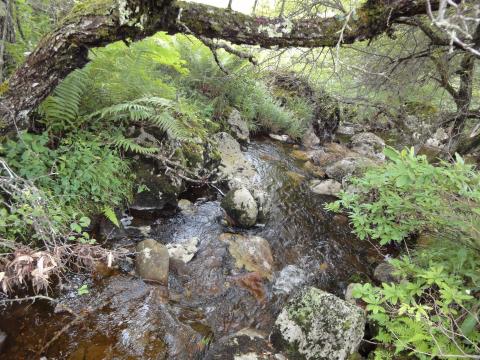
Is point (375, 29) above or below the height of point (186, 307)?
above

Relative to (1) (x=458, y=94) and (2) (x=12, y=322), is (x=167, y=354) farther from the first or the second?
(1) (x=458, y=94)

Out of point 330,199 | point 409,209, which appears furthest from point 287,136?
point 409,209

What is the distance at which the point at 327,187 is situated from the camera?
20.8 feet

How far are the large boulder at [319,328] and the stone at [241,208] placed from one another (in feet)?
5.83

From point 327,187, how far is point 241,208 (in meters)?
2.44

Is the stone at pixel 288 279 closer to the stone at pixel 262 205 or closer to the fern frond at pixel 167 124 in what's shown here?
the stone at pixel 262 205

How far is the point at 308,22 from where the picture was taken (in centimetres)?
251

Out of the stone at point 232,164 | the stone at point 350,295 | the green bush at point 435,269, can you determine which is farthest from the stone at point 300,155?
the green bush at point 435,269

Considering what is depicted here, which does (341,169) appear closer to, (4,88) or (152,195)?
(152,195)

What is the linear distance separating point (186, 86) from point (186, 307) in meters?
5.16

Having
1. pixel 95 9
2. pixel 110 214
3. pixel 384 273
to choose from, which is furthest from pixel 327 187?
pixel 95 9

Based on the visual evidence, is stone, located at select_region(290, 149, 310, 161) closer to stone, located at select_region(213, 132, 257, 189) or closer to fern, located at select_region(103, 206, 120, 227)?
stone, located at select_region(213, 132, 257, 189)

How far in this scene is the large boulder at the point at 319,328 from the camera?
8.90ft

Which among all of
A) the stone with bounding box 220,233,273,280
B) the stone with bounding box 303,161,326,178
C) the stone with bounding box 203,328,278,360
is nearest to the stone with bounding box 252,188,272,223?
the stone with bounding box 220,233,273,280
